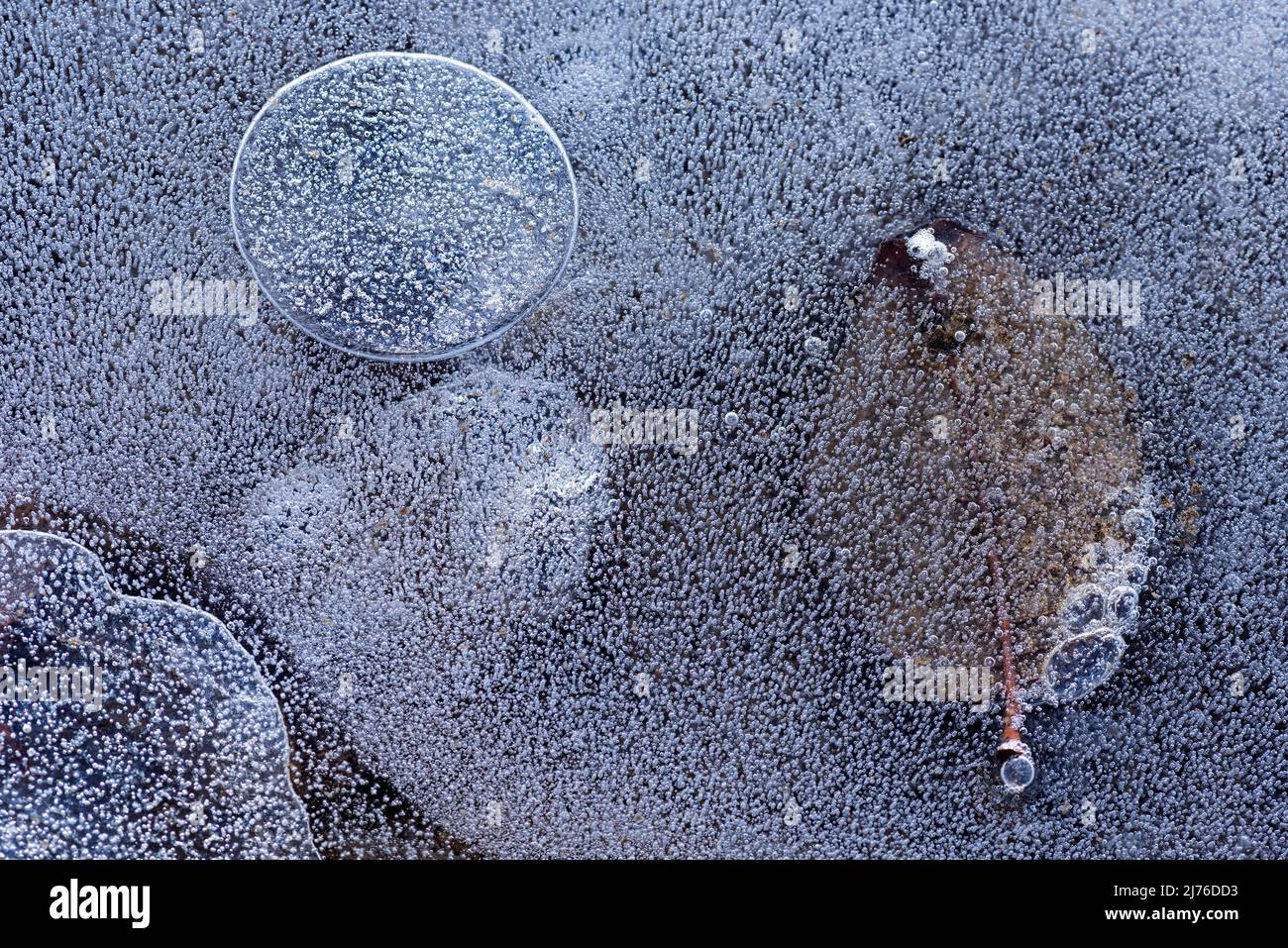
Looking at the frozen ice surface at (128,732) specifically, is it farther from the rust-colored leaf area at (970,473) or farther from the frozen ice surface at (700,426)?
the rust-colored leaf area at (970,473)

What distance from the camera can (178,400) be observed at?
102 cm

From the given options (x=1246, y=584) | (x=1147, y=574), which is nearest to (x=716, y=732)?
(x=1147, y=574)

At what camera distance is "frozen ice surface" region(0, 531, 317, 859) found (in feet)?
3.27

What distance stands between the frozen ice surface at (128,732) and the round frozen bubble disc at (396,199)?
380 mm

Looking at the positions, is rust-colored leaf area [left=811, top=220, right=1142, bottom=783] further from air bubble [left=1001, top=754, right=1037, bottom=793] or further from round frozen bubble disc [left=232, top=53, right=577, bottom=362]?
round frozen bubble disc [left=232, top=53, right=577, bottom=362]

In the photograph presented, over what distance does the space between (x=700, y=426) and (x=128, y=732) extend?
2.34 ft

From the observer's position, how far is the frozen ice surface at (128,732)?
39.2 inches

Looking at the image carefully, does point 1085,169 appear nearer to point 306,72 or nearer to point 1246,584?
point 1246,584

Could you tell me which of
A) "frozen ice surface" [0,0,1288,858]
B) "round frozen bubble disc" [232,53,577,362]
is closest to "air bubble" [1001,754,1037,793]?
"frozen ice surface" [0,0,1288,858]

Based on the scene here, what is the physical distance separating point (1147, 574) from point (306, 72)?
109 cm

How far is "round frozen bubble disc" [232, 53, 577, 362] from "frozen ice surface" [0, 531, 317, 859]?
1.25 ft

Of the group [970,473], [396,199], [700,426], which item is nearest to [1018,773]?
[970,473]

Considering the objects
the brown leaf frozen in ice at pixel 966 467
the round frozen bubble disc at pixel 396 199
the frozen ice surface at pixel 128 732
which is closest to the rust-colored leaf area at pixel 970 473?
the brown leaf frozen in ice at pixel 966 467

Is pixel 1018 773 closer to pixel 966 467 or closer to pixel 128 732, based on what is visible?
pixel 966 467
